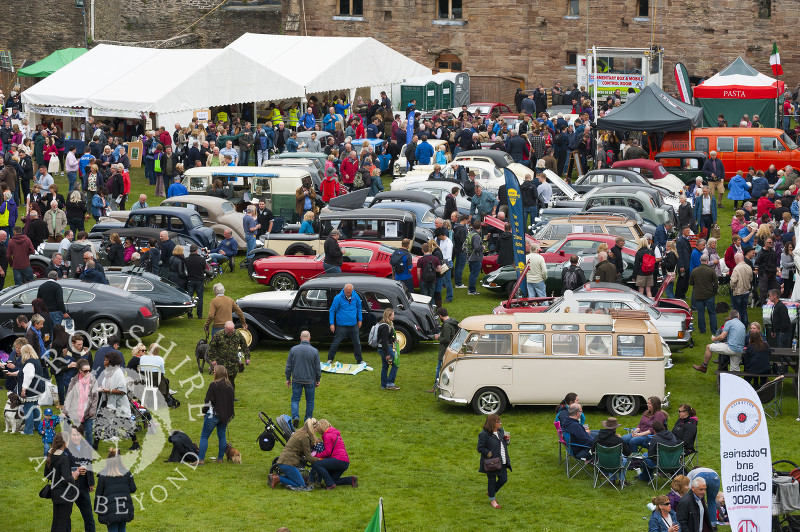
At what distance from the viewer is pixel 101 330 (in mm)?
21297

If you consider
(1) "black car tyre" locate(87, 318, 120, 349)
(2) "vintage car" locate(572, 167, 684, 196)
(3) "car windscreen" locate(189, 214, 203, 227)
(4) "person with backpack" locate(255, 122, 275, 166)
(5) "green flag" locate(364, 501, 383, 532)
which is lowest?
(5) "green flag" locate(364, 501, 383, 532)

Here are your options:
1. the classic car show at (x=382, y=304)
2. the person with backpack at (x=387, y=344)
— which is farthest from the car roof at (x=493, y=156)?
the person with backpack at (x=387, y=344)

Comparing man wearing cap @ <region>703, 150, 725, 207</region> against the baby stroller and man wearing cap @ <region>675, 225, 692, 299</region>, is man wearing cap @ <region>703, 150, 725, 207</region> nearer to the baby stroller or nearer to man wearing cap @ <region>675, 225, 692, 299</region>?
man wearing cap @ <region>675, 225, 692, 299</region>

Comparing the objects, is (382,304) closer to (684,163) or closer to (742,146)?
(684,163)

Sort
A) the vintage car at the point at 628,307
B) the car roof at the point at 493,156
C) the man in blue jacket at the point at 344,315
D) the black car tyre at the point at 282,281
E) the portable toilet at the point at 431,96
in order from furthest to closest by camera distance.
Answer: the portable toilet at the point at 431,96 < the car roof at the point at 493,156 < the black car tyre at the point at 282,281 < the vintage car at the point at 628,307 < the man in blue jacket at the point at 344,315

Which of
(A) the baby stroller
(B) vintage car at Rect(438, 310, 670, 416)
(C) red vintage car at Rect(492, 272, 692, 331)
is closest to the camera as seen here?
(A) the baby stroller

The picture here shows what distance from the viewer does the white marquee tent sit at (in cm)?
3881

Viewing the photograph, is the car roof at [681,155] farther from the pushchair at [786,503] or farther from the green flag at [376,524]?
the green flag at [376,524]

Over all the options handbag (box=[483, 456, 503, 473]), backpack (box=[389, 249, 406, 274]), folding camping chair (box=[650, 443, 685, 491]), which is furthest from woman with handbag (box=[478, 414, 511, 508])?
backpack (box=[389, 249, 406, 274])

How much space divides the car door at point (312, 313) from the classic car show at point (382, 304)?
0.21 ft

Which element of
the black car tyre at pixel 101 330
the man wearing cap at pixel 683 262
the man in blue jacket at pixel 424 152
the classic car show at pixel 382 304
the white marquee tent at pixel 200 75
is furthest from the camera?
the white marquee tent at pixel 200 75

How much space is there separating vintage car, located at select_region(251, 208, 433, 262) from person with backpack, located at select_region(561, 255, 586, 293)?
3.74 m

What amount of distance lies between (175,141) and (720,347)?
870 inches

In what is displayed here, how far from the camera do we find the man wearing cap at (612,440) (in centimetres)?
1567
